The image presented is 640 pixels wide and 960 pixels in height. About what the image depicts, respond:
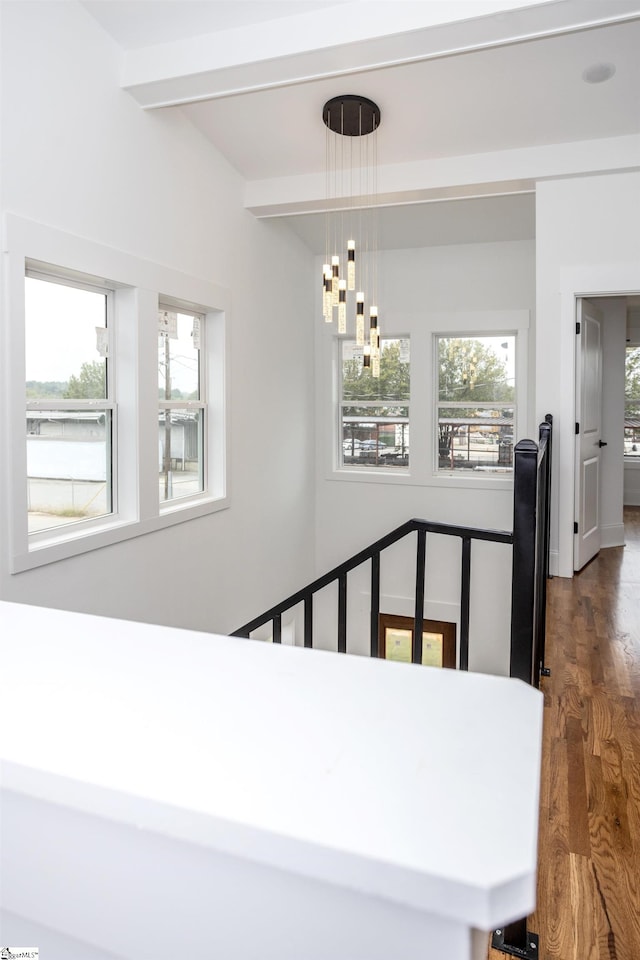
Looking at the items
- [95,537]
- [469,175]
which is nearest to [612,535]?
[469,175]

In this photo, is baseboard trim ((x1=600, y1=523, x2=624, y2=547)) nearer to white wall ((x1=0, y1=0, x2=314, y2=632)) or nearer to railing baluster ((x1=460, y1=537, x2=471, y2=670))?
white wall ((x1=0, y1=0, x2=314, y2=632))

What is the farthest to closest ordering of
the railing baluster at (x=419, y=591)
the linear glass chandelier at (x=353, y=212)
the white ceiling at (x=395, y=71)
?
the linear glass chandelier at (x=353, y=212), the white ceiling at (x=395, y=71), the railing baluster at (x=419, y=591)

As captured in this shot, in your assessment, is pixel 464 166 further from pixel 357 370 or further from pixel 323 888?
pixel 323 888

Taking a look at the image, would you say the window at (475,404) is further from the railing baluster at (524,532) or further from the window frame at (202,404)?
the railing baluster at (524,532)

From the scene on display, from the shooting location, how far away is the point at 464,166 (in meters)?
4.14

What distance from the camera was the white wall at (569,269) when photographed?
4.07 metres

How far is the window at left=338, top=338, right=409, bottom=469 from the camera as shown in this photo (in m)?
5.95

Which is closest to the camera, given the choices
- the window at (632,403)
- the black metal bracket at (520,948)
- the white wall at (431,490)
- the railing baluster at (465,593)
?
the black metal bracket at (520,948)

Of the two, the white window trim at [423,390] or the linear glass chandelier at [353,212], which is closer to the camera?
the linear glass chandelier at [353,212]

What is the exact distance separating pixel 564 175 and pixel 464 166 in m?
0.61

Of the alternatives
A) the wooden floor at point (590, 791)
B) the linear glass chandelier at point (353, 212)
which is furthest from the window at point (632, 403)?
the wooden floor at point (590, 791)

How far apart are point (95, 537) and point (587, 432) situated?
3.43 meters

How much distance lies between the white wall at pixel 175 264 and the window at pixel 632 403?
5.33m

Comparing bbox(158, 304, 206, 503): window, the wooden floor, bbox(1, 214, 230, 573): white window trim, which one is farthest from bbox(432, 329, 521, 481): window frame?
bbox(158, 304, 206, 503): window
